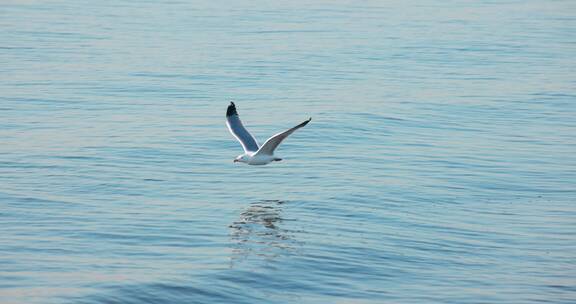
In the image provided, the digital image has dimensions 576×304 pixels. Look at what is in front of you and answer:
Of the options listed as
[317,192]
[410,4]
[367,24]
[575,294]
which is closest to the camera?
[575,294]

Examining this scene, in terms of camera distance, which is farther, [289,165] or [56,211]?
[289,165]

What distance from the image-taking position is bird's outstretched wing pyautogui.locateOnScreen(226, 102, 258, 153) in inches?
880

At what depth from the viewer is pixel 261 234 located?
19391mm

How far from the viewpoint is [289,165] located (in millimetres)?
25750

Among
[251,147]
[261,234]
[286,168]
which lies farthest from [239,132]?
[261,234]

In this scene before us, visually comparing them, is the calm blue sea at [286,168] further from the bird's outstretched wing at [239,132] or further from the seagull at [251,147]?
the bird's outstretched wing at [239,132]

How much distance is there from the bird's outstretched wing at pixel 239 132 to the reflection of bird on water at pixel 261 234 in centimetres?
127

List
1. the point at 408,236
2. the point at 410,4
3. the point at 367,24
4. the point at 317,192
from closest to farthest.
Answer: the point at 408,236
the point at 317,192
the point at 367,24
the point at 410,4

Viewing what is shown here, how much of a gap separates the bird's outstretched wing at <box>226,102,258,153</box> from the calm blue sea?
1020mm

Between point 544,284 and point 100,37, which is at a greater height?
point 100,37

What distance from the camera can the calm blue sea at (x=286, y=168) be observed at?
55.4ft

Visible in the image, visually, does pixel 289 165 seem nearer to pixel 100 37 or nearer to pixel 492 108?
pixel 492 108

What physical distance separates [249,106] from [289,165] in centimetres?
742

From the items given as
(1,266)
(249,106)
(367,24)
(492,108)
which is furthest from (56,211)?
(367,24)
